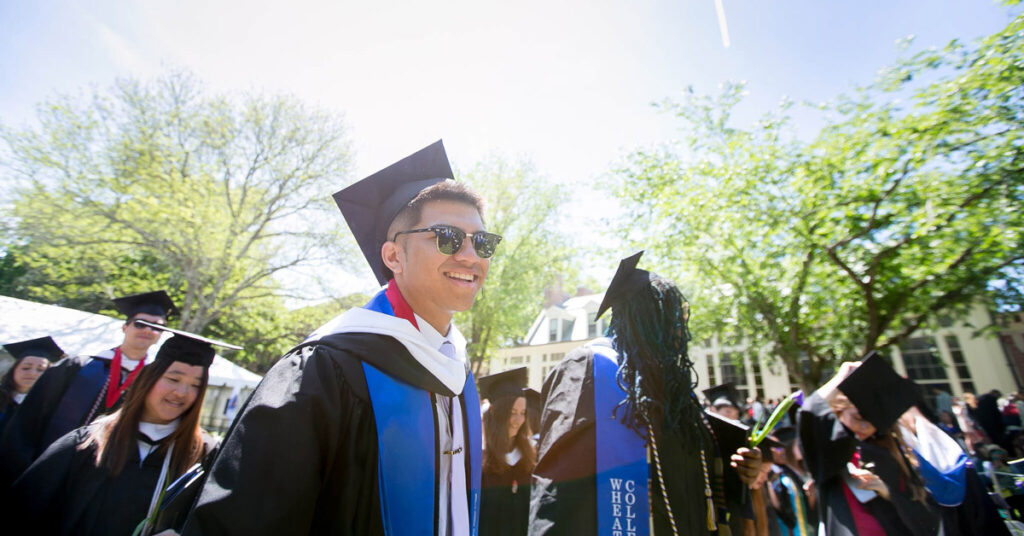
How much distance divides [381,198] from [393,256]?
0.33 meters

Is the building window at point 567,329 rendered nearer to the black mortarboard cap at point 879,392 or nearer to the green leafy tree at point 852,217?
the green leafy tree at point 852,217

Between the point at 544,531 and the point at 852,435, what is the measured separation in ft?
9.38

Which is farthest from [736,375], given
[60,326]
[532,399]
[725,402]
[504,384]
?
[60,326]

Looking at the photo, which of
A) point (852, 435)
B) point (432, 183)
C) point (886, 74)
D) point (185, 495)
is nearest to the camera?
point (185, 495)

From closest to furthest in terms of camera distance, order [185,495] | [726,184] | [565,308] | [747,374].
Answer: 1. [185,495]
2. [726,184]
3. [747,374]
4. [565,308]

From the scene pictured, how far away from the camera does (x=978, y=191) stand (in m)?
8.51

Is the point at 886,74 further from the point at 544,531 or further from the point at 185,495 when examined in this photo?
the point at 185,495

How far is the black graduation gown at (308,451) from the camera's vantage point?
39.6 inches

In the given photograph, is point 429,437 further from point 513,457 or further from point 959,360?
point 959,360

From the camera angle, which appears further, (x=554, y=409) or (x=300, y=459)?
(x=554, y=409)

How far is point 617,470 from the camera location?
7.41 ft

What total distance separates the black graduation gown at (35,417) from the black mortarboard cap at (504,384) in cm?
349

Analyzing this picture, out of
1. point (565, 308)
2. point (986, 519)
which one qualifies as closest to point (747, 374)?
point (565, 308)

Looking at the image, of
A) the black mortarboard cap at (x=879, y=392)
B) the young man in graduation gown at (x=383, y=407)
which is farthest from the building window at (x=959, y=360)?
the young man in graduation gown at (x=383, y=407)
